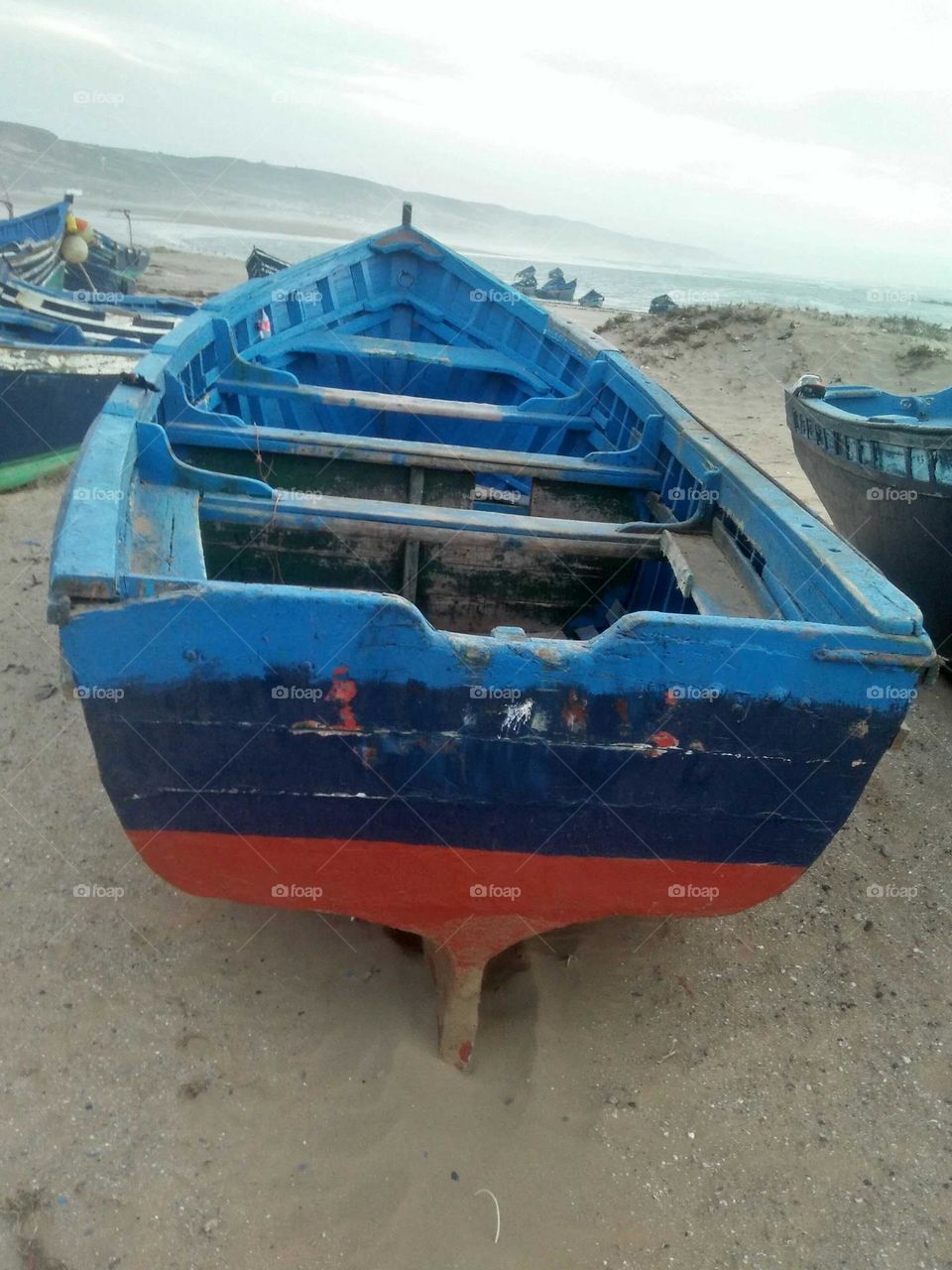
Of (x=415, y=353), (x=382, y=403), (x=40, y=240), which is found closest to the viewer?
(x=382, y=403)

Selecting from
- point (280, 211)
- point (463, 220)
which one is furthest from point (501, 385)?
point (463, 220)

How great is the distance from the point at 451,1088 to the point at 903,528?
400 cm

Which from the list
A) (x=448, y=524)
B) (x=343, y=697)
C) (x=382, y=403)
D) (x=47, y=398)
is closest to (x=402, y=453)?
(x=382, y=403)

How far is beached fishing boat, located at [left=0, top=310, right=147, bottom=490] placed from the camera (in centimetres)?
590

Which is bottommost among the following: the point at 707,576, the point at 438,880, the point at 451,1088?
the point at 451,1088

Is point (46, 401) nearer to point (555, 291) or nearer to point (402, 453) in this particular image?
point (402, 453)

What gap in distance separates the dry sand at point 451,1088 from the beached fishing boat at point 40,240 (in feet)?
32.4

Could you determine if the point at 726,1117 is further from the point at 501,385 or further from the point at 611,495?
the point at 501,385

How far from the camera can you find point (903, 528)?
4734mm

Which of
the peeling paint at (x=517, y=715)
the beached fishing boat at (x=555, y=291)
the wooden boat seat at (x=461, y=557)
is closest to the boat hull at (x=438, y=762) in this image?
the peeling paint at (x=517, y=715)

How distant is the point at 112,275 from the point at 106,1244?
49.0ft

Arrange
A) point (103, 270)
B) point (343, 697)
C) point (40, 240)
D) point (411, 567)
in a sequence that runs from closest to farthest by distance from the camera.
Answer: point (343, 697), point (411, 567), point (40, 240), point (103, 270)

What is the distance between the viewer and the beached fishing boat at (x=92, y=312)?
25.1ft

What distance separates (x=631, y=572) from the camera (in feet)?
10.9
